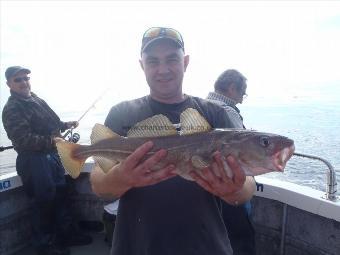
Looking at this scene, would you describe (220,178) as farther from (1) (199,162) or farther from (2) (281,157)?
(2) (281,157)

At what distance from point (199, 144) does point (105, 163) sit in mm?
919

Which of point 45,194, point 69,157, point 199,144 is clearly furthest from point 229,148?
point 45,194

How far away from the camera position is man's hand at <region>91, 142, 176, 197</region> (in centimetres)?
275

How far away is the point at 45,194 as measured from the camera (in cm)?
628

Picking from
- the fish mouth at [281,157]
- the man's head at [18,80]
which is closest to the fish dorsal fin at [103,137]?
the fish mouth at [281,157]

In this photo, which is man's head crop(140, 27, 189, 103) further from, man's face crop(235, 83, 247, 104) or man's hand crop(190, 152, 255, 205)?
man's face crop(235, 83, 247, 104)

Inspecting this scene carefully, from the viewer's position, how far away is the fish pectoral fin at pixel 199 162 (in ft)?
9.39

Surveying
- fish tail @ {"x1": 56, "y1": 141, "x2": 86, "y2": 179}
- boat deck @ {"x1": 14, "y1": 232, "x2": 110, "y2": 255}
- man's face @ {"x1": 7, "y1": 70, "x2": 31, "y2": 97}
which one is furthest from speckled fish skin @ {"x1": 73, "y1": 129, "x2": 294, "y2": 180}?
man's face @ {"x1": 7, "y1": 70, "x2": 31, "y2": 97}

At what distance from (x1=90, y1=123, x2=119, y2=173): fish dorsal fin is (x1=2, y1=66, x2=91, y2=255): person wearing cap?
10.6 feet

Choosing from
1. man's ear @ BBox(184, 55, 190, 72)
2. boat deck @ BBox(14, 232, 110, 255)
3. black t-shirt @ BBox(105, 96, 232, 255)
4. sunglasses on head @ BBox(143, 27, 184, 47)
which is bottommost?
boat deck @ BBox(14, 232, 110, 255)

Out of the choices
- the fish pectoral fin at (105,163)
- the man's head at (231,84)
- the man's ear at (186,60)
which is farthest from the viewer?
the man's head at (231,84)

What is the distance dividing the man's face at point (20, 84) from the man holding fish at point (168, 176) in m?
4.19

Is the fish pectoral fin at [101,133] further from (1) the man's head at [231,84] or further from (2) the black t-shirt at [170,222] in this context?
(1) the man's head at [231,84]

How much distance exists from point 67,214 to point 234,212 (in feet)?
12.1
